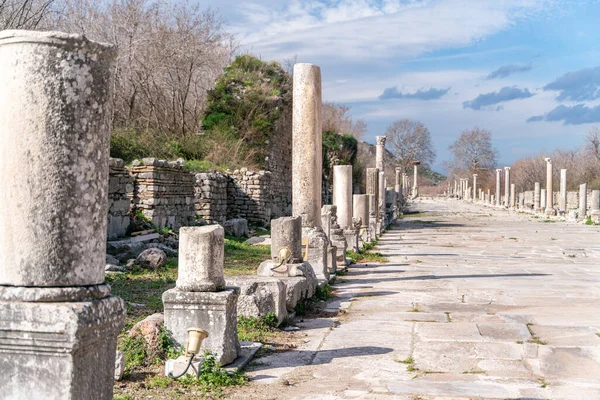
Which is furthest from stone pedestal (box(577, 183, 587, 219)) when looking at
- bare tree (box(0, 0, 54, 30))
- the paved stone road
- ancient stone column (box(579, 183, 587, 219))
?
bare tree (box(0, 0, 54, 30))

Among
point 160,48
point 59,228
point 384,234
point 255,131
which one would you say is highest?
point 160,48

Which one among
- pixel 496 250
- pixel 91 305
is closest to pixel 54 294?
pixel 91 305

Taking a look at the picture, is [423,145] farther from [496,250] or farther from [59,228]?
[59,228]

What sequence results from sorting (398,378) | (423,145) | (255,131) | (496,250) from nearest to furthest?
(398,378)
(496,250)
(255,131)
(423,145)

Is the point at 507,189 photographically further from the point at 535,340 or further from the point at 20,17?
the point at 535,340

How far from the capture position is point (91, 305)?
2812 millimetres

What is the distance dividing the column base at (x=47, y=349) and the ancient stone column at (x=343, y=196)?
45.8 ft

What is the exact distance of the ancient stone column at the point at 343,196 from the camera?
1667 cm

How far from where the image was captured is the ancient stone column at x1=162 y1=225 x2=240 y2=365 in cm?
564

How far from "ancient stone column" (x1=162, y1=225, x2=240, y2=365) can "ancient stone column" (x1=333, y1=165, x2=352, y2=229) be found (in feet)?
35.7

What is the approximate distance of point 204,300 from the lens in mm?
5719

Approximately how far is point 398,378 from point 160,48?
76.2 feet

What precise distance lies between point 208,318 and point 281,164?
2238cm

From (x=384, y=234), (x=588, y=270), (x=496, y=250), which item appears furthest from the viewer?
(x=384, y=234)
